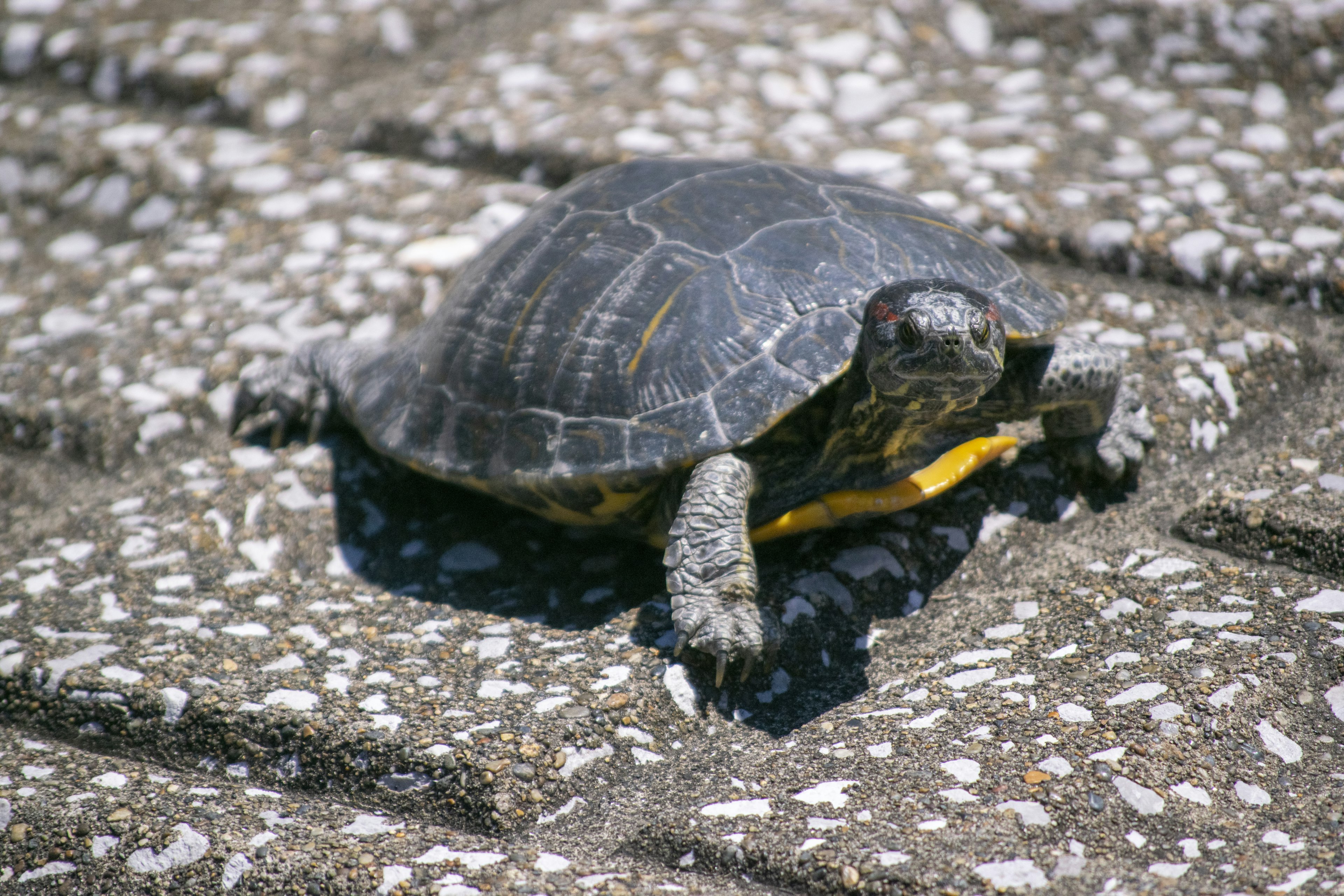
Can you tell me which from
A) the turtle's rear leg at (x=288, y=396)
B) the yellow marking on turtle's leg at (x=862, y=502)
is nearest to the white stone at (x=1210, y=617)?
the yellow marking on turtle's leg at (x=862, y=502)

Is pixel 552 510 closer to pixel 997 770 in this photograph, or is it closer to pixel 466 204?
pixel 997 770

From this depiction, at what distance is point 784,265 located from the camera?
3.11m

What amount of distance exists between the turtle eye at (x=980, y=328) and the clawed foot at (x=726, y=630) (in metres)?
0.93

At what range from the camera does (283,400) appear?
13.3ft

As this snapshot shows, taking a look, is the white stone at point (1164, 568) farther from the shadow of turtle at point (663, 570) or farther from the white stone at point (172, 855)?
the white stone at point (172, 855)

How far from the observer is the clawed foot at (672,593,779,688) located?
9.26ft

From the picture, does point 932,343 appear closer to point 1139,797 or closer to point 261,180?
point 1139,797

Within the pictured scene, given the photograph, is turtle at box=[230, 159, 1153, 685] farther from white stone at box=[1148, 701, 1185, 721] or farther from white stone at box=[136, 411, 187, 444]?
white stone at box=[136, 411, 187, 444]

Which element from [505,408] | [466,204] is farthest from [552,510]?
[466,204]

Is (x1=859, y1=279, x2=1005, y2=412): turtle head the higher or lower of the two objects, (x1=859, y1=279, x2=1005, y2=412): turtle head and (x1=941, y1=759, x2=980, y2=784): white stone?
the higher

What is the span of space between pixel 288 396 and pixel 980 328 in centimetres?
265

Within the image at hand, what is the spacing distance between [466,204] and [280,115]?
4.87 ft

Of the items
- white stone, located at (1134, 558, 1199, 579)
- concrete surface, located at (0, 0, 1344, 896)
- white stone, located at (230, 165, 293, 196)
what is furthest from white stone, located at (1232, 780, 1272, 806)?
white stone, located at (230, 165, 293, 196)

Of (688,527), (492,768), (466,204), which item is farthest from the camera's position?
(466,204)
